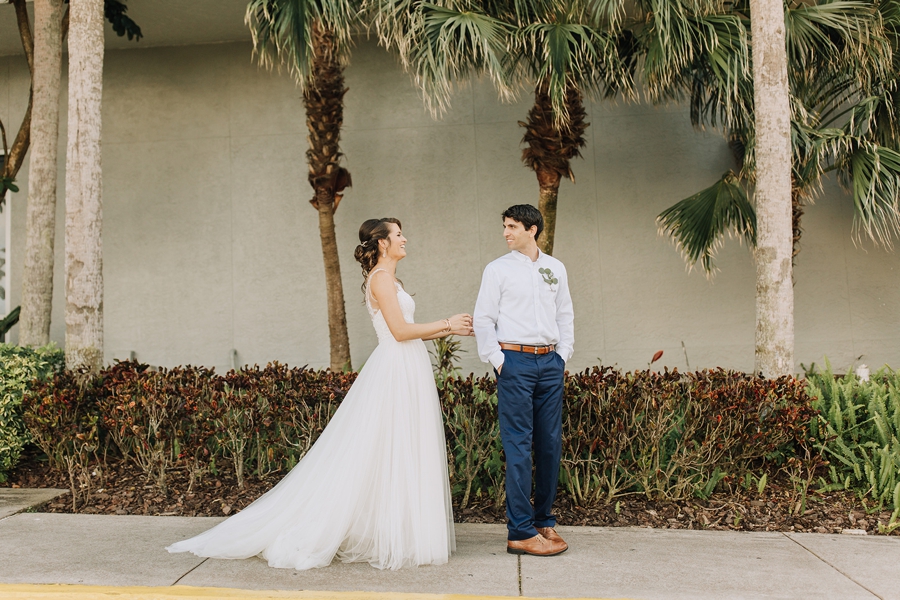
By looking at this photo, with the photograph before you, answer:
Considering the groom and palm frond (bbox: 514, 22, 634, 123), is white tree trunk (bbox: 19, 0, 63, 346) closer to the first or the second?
palm frond (bbox: 514, 22, 634, 123)

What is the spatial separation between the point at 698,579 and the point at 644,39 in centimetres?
545

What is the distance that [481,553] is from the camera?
411cm

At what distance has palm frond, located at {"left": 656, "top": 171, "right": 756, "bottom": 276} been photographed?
741 cm

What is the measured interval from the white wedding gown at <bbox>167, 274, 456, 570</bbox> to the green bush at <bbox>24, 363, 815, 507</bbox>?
3.09 feet

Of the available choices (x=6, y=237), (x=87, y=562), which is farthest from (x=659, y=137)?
(x=6, y=237)

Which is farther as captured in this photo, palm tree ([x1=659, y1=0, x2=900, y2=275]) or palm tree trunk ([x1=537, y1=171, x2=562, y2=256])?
palm tree trunk ([x1=537, y1=171, x2=562, y2=256])

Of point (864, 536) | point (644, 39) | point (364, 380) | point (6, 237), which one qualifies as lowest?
point (864, 536)

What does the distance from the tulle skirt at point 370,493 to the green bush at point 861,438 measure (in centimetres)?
305

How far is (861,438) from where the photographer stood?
5508mm

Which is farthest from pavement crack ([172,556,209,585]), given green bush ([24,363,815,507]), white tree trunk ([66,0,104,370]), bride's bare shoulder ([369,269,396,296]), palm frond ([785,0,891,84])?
palm frond ([785,0,891,84])

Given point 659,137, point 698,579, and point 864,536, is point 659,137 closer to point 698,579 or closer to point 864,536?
point 864,536

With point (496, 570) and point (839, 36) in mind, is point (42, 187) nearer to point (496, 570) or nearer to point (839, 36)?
point (496, 570)

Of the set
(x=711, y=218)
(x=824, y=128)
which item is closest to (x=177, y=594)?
(x=711, y=218)

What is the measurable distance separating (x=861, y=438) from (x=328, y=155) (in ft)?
19.3
